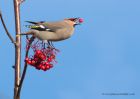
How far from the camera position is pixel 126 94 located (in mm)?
7707

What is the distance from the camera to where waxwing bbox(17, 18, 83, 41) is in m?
4.83

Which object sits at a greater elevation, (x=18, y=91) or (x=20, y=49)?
(x=20, y=49)

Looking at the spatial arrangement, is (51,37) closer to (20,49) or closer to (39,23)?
(39,23)

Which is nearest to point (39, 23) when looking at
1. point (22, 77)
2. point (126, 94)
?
point (22, 77)

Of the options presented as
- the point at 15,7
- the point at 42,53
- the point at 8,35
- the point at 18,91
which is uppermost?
the point at 15,7

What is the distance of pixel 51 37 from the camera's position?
4996 mm

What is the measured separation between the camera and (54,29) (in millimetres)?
5180

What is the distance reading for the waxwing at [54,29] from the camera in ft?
15.9

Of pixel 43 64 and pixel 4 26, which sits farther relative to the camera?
pixel 43 64

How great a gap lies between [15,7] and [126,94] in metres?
4.18

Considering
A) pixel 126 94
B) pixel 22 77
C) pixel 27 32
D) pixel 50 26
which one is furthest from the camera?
pixel 126 94

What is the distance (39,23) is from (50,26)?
1.00 ft

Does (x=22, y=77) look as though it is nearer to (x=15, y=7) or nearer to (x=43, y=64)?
(x=43, y=64)

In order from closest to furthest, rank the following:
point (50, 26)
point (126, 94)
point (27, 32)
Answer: point (27, 32) < point (50, 26) < point (126, 94)
